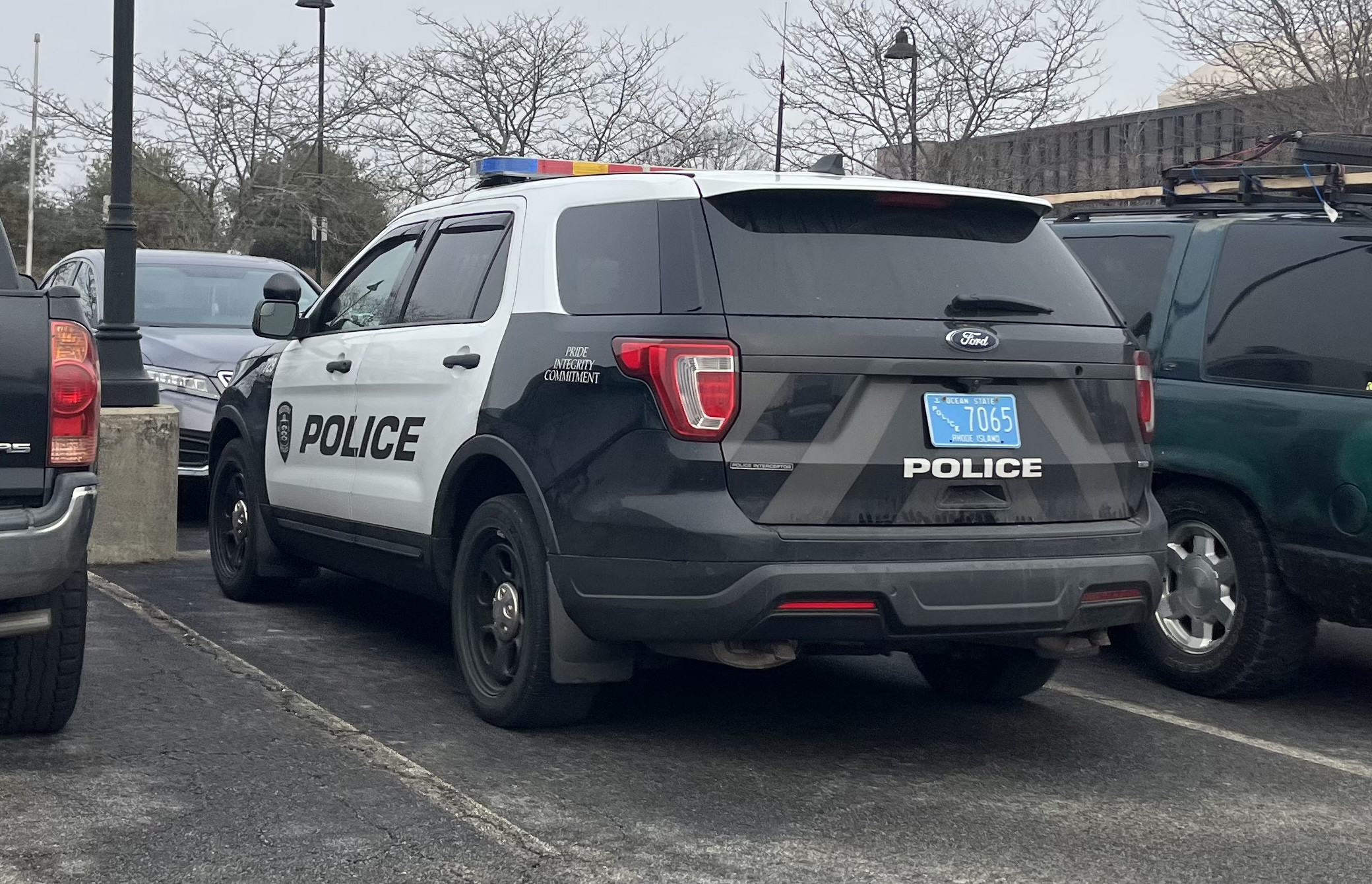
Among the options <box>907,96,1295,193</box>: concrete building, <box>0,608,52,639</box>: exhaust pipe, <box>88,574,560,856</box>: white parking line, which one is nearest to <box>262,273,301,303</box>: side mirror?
<box>88,574,560,856</box>: white parking line

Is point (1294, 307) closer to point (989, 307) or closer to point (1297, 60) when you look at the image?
point (989, 307)

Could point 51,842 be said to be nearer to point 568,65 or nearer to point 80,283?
point 80,283

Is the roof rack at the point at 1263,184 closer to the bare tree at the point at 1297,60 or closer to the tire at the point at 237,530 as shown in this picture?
the tire at the point at 237,530

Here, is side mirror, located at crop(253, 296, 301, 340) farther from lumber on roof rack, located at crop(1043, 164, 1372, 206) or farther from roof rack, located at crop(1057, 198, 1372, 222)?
lumber on roof rack, located at crop(1043, 164, 1372, 206)

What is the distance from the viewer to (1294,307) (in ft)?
18.8

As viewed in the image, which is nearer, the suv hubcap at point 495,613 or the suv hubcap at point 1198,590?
the suv hubcap at point 495,613

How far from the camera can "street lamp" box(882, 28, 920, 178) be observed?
76.0 ft

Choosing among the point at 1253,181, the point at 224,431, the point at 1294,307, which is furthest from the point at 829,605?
the point at 224,431

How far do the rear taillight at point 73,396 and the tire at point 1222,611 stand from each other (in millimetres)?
3438

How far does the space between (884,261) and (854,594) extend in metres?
0.99

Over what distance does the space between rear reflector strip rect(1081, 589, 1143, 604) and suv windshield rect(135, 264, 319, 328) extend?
7.47 meters

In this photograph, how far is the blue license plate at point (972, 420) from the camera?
448cm

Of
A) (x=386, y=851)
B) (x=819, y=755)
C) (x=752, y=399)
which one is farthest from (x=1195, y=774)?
(x=386, y=851)

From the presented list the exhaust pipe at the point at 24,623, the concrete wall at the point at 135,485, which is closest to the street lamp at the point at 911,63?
the concrete wall at the point at 135,485
